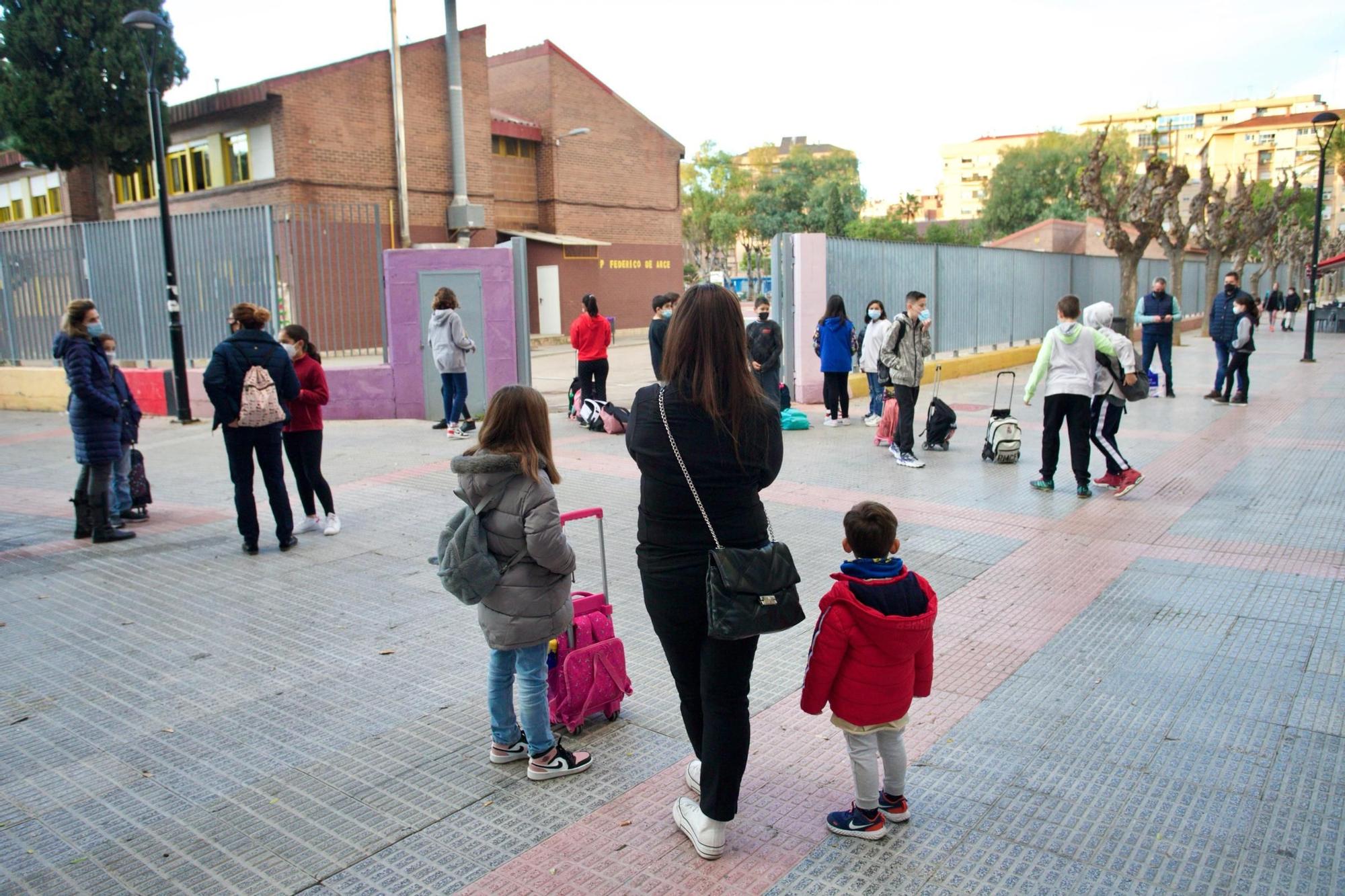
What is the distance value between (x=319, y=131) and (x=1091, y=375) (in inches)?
910

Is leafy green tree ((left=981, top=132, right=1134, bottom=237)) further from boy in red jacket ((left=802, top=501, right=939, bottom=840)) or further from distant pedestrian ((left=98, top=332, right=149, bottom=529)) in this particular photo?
boy in red jacket ((left=802, top=501, right=939, bottom=840))

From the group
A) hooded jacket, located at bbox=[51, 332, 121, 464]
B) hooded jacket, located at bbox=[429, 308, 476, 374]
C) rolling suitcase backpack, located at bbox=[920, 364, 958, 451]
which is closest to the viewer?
hooded jacket, located at bbox=[51, 332, 121, 464]

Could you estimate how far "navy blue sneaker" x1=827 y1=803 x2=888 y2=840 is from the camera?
3.32 metres

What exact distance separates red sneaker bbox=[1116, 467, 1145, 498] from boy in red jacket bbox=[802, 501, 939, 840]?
6012mm

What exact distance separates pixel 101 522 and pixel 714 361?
21.1 ft

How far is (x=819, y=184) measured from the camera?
59.1m

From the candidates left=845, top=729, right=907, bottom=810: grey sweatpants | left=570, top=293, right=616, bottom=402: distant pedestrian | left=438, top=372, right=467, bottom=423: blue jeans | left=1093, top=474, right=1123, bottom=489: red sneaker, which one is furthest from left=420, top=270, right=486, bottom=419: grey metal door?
left=845, top=729, right=907, bottom=810: grey sweatpants

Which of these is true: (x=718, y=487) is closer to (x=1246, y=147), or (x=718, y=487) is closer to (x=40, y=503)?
(x=40, y=503)

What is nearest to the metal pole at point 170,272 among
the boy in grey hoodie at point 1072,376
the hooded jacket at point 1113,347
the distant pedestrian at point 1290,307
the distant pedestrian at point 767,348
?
the distant pedestrian at point 767,348

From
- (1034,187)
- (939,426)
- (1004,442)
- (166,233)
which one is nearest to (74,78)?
(166,233)

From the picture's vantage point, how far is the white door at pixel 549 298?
32625 millimetres

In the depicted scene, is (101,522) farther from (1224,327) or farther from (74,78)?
(74,78)

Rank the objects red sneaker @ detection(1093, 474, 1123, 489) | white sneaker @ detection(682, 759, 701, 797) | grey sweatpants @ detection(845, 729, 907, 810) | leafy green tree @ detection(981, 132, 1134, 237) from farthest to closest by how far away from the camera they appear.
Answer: leafy green tree @ detection(981, 132, 1134, 237), red sneaker @ detection(1093, 474, 1123, 489), white sneaker @ detection(682, 759, 701, 797), grey sweatpants @ detection(845, 729, 907, 810)

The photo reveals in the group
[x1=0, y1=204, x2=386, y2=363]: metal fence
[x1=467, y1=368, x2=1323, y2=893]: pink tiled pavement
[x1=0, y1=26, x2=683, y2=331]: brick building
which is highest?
[x1=0, y1=26, x2=683, y2=331]: brick building
